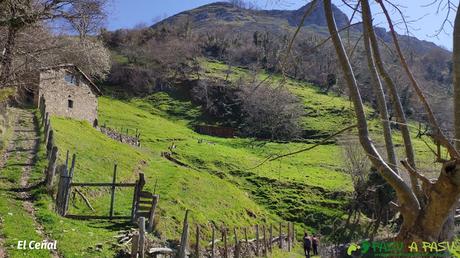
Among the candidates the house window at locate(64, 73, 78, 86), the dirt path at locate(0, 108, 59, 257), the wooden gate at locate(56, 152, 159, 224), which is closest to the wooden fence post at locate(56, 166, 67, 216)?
the wooden gate at locate(56, 152, 159, 224)

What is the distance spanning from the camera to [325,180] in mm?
45688

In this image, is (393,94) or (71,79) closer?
(393,94)

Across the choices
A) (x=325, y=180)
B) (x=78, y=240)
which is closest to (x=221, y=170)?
(x=325, y=180)

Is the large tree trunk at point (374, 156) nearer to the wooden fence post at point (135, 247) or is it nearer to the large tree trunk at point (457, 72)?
the large tree trunk at point (457, 72)

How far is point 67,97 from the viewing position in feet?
134

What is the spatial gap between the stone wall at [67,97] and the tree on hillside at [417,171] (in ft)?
109

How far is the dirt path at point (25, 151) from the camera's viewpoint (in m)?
15.0

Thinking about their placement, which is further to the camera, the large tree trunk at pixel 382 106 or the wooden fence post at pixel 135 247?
the wooden fence post at pixel 135 247

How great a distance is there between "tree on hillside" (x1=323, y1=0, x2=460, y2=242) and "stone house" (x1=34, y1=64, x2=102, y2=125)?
1285 inches

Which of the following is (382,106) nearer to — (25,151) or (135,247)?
(135,247)

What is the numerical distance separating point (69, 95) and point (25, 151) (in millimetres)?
20392

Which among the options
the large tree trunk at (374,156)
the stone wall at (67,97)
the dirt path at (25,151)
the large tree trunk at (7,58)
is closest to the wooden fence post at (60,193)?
the dirt path at (25,151)

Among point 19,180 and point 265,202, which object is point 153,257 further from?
point 265,202

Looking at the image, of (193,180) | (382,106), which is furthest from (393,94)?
(193,180)
